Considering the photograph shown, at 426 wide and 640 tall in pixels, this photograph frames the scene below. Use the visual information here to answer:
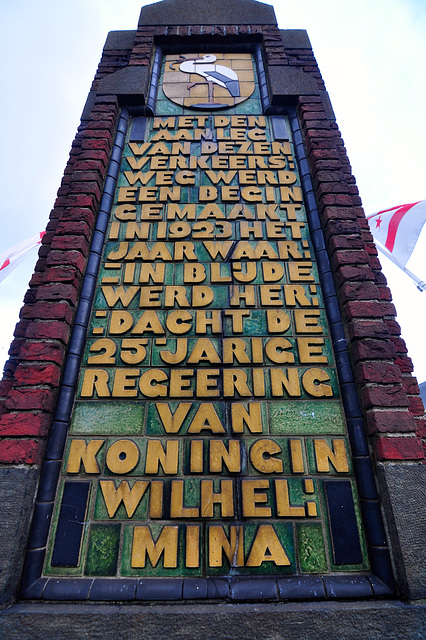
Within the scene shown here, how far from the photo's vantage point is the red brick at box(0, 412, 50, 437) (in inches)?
80.4

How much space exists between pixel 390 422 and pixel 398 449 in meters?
0.15

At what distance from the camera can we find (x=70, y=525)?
77.9 inches

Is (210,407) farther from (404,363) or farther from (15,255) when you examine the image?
(15,255)

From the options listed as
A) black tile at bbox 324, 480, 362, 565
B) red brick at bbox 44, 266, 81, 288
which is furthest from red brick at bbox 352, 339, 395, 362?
red brick at bbox 44, 266, 81, 288

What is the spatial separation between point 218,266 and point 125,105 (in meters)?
2.21

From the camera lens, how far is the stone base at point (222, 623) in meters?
1.65

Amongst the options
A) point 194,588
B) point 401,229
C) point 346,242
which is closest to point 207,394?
point 194,588

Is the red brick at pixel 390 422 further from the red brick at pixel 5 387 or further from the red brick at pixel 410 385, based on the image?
the red brick at pixel 5 387

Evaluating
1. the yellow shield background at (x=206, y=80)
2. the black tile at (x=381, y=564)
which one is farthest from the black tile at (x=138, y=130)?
the black tile at (x=381, y=564)

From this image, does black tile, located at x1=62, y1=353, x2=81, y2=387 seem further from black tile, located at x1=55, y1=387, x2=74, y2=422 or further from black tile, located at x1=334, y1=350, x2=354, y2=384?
black tile, located at x1=334, y1=350, x2=354, y2=384

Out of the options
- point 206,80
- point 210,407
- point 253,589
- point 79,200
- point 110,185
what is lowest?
point 253,589

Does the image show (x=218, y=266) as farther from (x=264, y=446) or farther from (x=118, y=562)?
(x=118, y=562)

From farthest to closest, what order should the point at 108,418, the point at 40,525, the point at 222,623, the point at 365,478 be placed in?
the point at 108,418, the point at 365,478, the point at 40,525, the point at 222,623

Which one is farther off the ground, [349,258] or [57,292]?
[349,258]
